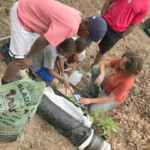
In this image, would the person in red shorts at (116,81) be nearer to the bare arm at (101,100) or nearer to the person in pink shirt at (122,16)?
the bare arm at (101,100)

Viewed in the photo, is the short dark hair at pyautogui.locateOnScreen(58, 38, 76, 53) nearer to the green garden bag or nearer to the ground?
the green garden bag

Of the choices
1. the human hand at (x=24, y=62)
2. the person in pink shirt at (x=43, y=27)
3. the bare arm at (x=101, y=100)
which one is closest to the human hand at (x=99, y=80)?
the bare arm at (x=101, y=100)

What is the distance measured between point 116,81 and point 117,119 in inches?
32.5

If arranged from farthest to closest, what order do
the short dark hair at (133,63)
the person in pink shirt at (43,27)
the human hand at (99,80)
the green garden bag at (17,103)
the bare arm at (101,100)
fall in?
the human hand at (99,80), the bare arm at (101,100), the short dark hair at (133,63), the person in pink shirt at (43,27), the green garden bag at (17,103)

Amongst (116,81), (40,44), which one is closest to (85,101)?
(116,81)

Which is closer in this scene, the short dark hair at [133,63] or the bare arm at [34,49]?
the bare arm at [34,49]

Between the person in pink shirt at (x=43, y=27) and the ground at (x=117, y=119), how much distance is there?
72 cm

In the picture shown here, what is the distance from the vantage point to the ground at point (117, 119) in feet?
7.52

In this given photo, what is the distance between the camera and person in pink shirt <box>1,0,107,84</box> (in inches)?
71.1

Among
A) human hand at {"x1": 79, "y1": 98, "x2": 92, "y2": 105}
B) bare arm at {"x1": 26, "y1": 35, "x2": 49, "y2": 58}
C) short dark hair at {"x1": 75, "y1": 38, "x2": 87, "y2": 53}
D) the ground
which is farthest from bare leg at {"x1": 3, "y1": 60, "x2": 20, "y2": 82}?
human hand at {"x1": 79, "y1": 98, "x2": 92, "y2": 105}

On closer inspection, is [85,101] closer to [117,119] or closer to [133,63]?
[117,119]

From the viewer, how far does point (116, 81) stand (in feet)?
8.70

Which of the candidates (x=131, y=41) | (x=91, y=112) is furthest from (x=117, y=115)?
(x=131, y=41)

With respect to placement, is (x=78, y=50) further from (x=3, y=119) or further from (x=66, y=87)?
(x=3, y=119)
